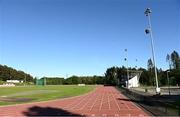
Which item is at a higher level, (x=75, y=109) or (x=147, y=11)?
(x=147, y=11)

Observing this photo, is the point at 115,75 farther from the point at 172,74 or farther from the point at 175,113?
the point at 175,113

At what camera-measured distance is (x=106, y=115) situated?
82.2 feet

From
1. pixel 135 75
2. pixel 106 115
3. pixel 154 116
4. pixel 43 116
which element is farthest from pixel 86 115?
pixel 135 75

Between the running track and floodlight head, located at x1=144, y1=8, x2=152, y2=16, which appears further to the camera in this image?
floodlight head, located at x1=144, y1=8, x2=152, y2=16

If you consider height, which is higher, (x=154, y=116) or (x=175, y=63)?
(x=175, y=63)

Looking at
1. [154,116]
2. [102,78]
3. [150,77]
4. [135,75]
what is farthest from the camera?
[102,78]

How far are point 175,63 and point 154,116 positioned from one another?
6747 inches

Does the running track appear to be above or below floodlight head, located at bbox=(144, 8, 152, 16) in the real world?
below

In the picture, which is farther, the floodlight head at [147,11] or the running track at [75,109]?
the floodlight head at [147,11]

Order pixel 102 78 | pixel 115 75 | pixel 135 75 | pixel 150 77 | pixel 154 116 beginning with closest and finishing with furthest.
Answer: pixel 154 116
pixel 135 75
pixel 150 77
pixel 115 75
pixel 102 78

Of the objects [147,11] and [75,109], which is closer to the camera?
[75,109]

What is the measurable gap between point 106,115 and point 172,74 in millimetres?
117138

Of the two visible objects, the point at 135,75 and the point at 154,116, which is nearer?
the point at 154,116

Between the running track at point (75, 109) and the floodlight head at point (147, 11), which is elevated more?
the floodlight head at point (147, 11)
